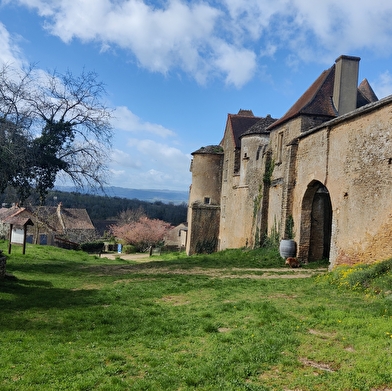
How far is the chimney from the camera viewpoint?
18.2 m

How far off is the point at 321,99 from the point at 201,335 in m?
15.2

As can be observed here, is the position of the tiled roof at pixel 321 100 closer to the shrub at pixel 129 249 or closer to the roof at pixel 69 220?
the shrub at pixel 129 249

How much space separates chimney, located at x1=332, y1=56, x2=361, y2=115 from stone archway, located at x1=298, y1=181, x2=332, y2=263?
4279 millimetres

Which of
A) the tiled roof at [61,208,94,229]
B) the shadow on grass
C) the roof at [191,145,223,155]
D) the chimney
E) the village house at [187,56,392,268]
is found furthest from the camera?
the tiled roof at [61,208,94,229]

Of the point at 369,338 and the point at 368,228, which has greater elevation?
the point at 368,228

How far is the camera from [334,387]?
15.4 ft

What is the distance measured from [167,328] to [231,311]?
1733 millimetres

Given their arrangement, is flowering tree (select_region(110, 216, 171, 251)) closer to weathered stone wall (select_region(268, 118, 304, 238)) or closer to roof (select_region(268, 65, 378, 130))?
weathered stone wall (select_region(268, 118, 304, 238))

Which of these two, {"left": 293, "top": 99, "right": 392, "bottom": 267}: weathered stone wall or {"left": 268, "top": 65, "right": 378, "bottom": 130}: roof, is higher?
{"left": 268, "top": 65, "right": 378, "bottom": 130}: roof

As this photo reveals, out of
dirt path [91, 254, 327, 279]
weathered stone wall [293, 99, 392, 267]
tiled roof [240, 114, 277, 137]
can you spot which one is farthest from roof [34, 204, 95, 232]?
weathered stone wall [293, 99, 392, 267]

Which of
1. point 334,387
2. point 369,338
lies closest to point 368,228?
point 369,338

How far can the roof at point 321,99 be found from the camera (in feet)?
59.7

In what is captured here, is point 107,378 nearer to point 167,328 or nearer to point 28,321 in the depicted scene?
point 167,328

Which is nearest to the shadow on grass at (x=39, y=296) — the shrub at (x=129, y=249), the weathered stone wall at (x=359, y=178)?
the weathered stone wall at (x=359, y=178)
